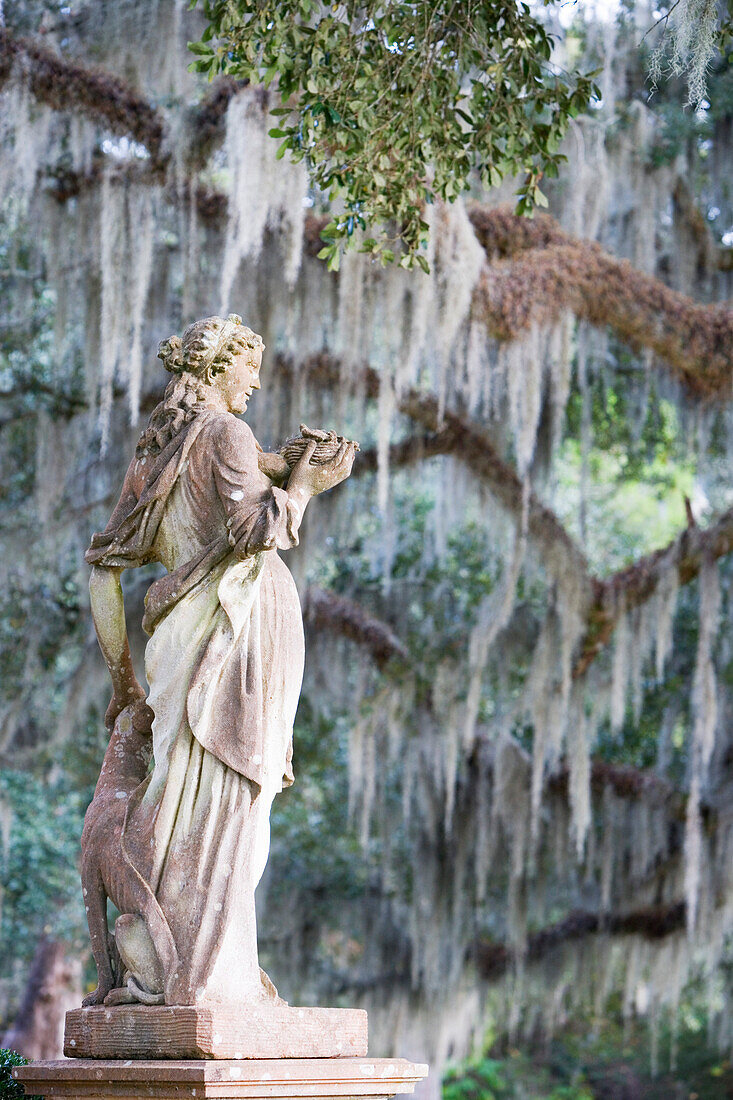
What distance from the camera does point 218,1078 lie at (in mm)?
3145

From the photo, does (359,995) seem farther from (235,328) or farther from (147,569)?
(235,328)

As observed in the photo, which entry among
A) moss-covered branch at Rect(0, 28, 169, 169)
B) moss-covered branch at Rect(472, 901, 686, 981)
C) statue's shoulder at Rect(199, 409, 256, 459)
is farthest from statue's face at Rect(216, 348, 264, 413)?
moss-covered branch at Rect(472, 901, 686, 981)

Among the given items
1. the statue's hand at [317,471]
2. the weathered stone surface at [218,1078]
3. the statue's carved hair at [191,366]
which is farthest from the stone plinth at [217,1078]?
the statue's carved hair at [191,366]

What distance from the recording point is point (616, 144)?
463 inches

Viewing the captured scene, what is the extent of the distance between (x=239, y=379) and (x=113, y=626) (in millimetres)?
805

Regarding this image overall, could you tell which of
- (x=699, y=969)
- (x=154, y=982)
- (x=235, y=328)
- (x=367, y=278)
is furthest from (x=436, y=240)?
(x=699, y=969)

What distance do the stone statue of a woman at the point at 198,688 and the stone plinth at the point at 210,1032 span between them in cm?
7

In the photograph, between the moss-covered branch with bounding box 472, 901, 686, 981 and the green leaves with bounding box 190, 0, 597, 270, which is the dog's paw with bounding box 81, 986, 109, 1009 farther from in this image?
the moss-covered branch with bounding box 472, 901, 686, 981

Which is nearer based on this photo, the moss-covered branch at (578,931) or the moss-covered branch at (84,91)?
the moss-covered branch at (84,91)

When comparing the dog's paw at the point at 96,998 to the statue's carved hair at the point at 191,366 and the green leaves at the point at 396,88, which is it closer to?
the statue's carved hair at the point at 191,366

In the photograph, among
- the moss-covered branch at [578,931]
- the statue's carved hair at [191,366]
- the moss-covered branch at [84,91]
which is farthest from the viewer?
the moss-covered branch at [578,931]

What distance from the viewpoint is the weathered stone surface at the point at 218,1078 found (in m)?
3.16

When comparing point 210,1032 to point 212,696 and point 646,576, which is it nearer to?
point 212,696

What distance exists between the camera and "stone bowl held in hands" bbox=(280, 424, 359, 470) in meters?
3.89
